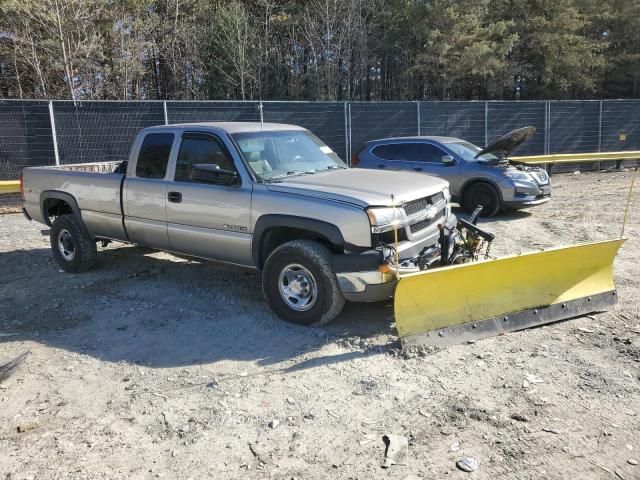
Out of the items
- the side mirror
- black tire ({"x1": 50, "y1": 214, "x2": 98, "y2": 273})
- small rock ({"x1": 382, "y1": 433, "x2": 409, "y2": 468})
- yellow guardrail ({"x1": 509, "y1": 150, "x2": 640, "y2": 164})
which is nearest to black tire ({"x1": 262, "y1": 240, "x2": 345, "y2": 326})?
the side mirror

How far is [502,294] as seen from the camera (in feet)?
15.9

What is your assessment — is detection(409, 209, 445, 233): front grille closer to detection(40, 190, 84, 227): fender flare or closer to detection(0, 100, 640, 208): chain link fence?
detection(40, 190, 84, 227): fender flare

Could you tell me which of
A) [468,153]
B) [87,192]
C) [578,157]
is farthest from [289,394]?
[578,157]

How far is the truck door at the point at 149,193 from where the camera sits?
613 cm

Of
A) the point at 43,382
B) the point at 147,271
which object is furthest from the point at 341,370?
the point at 147,271

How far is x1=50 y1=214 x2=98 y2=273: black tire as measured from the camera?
7168 mm

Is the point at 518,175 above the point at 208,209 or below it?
below

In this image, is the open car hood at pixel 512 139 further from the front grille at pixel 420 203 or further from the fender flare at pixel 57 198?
the fender flare at pixel 57 198

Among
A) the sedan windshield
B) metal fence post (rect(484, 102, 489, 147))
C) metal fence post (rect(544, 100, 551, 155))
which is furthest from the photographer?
metal fence post (rect(544, 100, 551, 155))

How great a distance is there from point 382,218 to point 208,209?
1968mm

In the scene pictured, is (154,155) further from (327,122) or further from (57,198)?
(327,122)

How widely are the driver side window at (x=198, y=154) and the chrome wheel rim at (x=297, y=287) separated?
1.33 meters

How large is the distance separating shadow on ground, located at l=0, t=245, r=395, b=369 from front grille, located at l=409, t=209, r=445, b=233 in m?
0.94

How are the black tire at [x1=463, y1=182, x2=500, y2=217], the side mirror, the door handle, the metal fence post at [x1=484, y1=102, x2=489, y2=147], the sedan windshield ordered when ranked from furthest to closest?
the metal fence post at [x1=484, y1=102, x2=489, y2=147], the sedan windshield, the black tire at [x1=463, y1=182, x2=500, y2=217], the door handle, the side mirror
